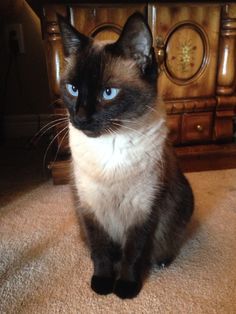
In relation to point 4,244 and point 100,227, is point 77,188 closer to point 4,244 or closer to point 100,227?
point 100,227

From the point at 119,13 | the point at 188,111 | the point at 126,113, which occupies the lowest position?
the point at 188,111

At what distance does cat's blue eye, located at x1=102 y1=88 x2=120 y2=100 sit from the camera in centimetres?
77

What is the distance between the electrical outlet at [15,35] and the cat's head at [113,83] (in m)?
1.17

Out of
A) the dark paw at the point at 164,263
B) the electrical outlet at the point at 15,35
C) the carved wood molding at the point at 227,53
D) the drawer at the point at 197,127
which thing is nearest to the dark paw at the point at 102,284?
the dark paw at the point at 164,263

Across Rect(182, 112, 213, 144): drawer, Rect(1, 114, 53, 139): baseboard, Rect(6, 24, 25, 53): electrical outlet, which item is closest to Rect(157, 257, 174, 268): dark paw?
Rect(182, 112, 213, 144): drawer

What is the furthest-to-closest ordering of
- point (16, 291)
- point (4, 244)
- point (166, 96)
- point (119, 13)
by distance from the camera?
1. point (166, 96)
2. point (119, 13)
3. point (4, 244)
4. point (16, 291)

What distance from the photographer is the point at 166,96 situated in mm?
1450

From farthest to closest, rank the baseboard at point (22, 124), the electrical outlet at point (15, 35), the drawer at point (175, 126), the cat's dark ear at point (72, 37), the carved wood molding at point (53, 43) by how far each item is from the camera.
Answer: the baseboard at point (22, 124) → the electrical outlet at point (15, 35) → the drawer at point (175, 126) → the carved wood molding at point (53, 43) → the cat's dark ear at point (72, 37)

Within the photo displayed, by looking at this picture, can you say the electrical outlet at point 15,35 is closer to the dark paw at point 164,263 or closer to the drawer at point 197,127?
the drawer at point 197,127

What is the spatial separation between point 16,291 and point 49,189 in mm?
593

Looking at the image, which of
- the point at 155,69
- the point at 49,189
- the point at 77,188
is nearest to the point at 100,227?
the point at 77,188

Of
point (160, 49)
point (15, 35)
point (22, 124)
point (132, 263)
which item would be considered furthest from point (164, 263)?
point (15, 35)

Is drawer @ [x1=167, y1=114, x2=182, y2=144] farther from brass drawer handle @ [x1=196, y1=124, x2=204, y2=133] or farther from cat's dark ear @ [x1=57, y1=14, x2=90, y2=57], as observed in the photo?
cat's dark ear @ [x1=57, y1=14, x2=90, y2=57]

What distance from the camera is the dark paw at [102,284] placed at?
2.94 ft
